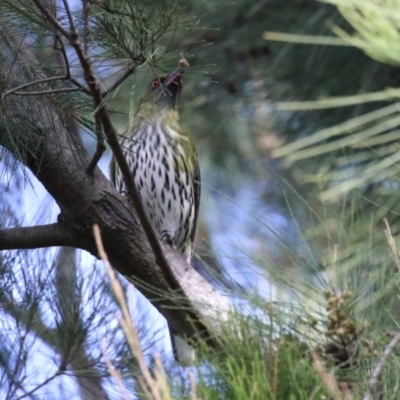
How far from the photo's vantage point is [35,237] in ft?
10.0

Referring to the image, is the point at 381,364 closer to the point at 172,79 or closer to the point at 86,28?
the point at 86,28

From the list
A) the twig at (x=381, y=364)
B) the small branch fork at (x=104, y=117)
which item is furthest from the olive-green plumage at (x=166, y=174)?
the twig at (x=381, y=364)

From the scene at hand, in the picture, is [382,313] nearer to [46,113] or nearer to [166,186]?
[46,113]

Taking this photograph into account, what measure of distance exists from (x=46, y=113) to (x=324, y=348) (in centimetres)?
119

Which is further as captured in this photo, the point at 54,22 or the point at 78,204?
the point at 78,204

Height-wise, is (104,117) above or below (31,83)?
below

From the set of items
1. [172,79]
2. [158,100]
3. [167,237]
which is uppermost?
[158,100]

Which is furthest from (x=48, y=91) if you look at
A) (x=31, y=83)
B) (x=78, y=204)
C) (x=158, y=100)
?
(x=158, y=100)

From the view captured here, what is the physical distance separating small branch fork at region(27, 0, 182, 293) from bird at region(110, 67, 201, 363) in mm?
1412

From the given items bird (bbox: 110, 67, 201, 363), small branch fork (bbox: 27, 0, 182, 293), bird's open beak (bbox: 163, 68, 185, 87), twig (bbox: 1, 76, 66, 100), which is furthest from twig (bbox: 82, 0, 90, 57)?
bird (bbox: 110, 67, 201, 363)

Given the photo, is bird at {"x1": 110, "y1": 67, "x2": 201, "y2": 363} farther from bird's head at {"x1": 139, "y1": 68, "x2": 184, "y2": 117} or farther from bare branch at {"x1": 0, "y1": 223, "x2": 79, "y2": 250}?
bare branch at {"x1": 0, "y1": 223, "x2": 79, "y2": 250}

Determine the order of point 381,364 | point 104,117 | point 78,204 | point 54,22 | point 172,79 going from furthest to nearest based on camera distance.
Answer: point 172,79
point 78,204
point 104,117
point 54,22
point 381,364

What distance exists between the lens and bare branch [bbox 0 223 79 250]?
3.04m

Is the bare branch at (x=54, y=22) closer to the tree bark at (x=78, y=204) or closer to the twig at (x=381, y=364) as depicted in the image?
the tree bark at (x=78, y=204)
